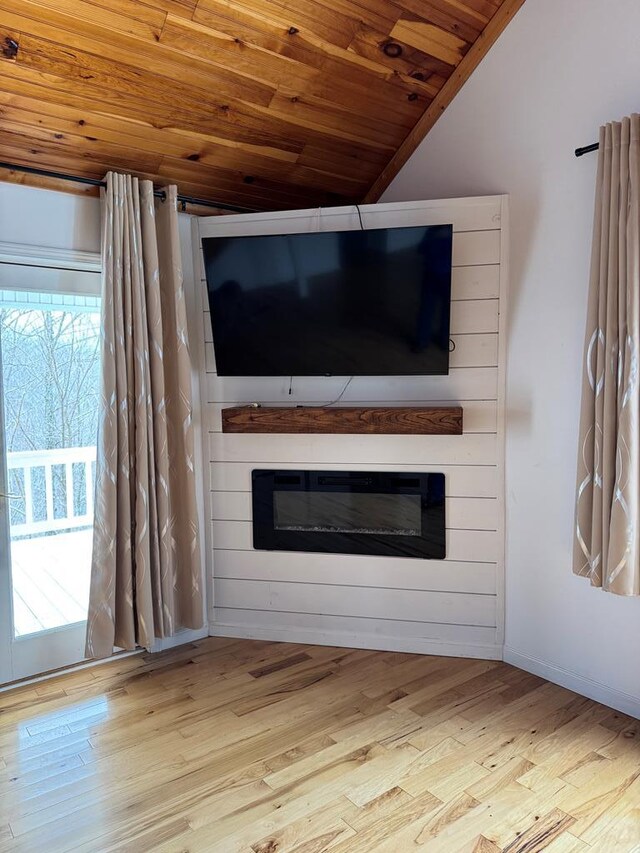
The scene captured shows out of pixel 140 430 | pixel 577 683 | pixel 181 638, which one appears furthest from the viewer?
pixel 181 638

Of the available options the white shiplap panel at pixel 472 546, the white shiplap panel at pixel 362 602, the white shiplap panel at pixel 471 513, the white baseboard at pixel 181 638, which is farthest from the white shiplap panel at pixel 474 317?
the white baseboard at pixel 181 638

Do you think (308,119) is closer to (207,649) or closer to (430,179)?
(430,179)

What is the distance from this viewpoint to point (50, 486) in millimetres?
2887

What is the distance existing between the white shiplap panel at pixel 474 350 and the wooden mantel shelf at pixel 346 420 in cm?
23

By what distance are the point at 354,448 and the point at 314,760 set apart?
1.39m

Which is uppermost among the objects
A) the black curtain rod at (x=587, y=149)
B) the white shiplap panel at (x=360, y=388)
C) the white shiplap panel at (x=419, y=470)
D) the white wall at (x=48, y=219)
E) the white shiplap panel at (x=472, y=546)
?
the black curtain rod at (x=587, y=149)

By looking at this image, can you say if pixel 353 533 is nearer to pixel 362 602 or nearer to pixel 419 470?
pixel 362 602

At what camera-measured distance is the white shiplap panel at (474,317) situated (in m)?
2.86

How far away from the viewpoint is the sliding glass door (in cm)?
275

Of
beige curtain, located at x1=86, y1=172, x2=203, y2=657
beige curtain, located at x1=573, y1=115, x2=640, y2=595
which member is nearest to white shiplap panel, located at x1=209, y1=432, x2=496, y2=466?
beige curtain, located at x1=86, y1=172, x2=203, y2=657

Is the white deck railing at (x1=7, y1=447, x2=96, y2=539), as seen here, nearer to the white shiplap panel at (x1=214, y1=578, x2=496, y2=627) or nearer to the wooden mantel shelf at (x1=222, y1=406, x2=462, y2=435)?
the wooden mantel shelf at (x1=222, y1=406, x2=462, y2=435)

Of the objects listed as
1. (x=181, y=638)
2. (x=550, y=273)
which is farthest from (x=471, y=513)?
(x=181, y=638)

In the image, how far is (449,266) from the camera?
2725 mm

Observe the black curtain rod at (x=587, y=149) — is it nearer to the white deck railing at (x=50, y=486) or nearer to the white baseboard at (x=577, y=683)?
the white baseboard at (x=577, y=683)
